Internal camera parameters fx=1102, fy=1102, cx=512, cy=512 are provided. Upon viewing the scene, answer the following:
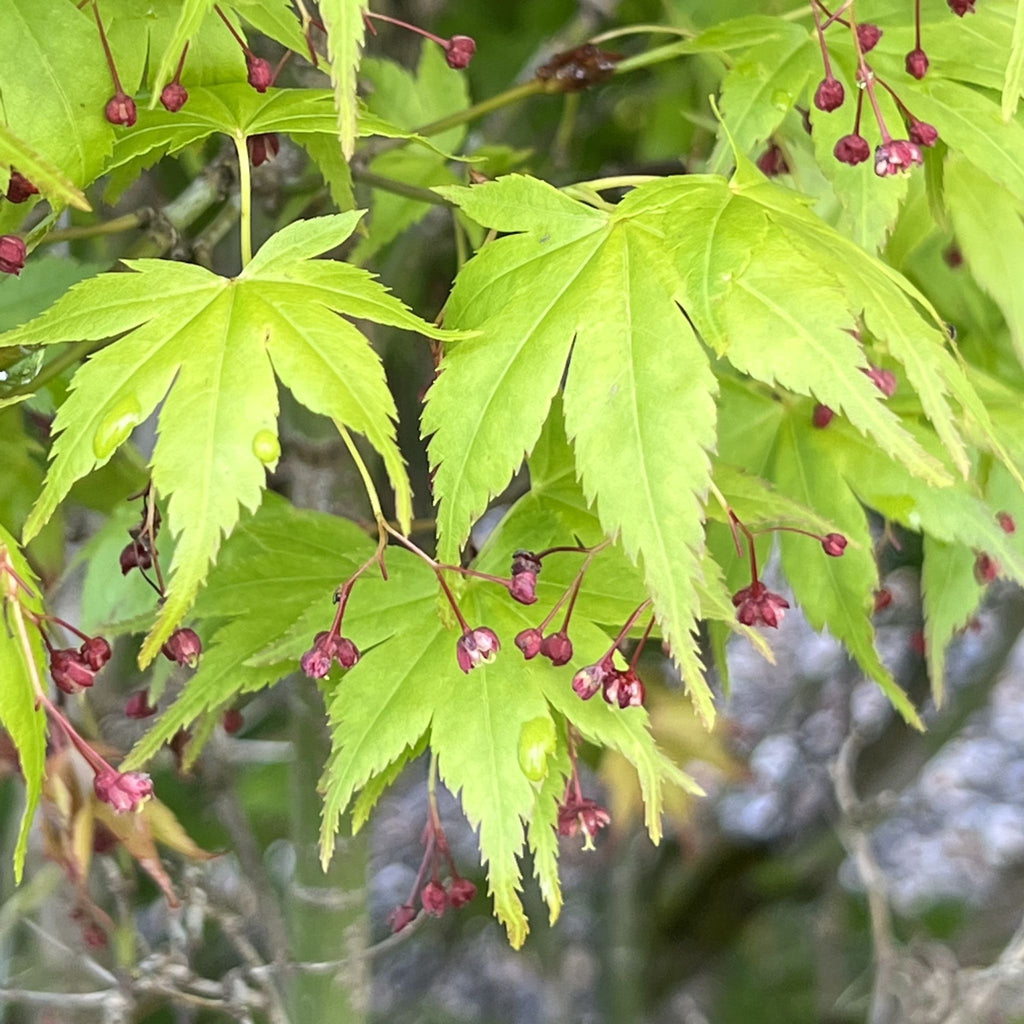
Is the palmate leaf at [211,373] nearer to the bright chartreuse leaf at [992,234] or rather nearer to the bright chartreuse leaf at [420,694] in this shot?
the bright chartreuse leaf at [420,694]

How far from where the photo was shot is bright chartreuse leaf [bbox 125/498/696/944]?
473 millimetres

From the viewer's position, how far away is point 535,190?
49 centimetres

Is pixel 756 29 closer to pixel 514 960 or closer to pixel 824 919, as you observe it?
pixel 824 919

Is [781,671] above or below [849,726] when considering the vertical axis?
below

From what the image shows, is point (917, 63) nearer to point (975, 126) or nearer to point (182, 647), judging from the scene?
point (975, 126)

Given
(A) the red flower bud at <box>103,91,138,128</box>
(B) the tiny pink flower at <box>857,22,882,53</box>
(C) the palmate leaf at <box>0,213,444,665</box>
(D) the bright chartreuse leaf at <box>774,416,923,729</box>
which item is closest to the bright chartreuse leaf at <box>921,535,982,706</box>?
(D) the bright chartreuse leaf at <box>774,416,923,729</box>

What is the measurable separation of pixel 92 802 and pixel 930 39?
65cm

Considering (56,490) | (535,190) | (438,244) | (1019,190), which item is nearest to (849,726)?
(438,244)

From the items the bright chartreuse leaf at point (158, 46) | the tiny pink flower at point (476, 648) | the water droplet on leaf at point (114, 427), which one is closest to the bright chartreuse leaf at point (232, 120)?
the bright chartreuse leaf at point (158, 46)

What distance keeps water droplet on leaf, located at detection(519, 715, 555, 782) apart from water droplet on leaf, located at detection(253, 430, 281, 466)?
17cm

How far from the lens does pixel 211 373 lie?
418 millimetres

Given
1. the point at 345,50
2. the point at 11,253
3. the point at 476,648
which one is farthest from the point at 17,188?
the point at 476,648

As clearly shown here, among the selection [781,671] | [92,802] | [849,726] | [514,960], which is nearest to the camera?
[92,802]

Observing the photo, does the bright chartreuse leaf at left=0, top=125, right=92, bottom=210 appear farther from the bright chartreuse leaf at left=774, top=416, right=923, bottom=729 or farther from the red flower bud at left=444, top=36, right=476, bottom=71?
the bright chartreuse leaf at left=774, top=416, right=923, bottom=729
